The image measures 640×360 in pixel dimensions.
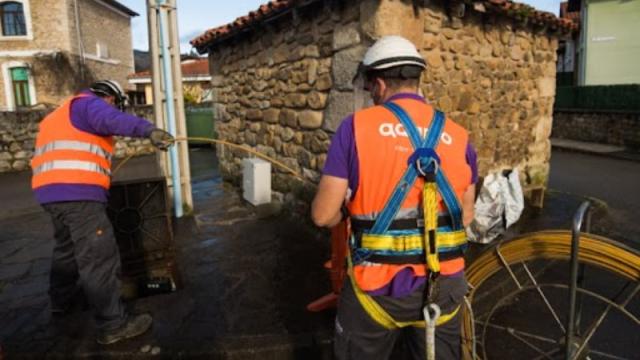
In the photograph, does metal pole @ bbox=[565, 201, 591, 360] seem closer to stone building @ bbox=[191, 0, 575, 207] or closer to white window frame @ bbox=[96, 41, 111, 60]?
stone building @ bbox=[191, 0, 575, 207]

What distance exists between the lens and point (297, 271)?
4.23 m

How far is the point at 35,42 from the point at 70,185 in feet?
82.3

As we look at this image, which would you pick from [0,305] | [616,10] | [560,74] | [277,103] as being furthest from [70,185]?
[560,74]

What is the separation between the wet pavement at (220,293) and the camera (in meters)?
2.99

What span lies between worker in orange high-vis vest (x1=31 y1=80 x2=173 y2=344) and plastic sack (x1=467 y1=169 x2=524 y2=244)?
353 centimetres

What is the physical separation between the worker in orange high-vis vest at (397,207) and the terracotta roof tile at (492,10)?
3.51m

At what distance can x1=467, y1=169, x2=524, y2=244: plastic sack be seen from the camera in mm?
4941

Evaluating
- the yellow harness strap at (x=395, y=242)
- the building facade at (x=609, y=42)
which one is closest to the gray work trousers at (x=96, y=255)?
the yellow harness strap at (x=395, y=242)

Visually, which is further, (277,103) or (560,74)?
(560,74)

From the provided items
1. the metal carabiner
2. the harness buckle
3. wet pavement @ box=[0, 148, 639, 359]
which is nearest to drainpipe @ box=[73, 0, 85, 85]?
wet pavement @ box=[0, 148, 639, 359]

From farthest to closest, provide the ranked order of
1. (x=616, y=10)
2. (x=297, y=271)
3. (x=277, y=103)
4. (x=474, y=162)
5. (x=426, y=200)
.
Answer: (x=616, y=10) < (x=277, y=103) < (x=297, y=271) < (x=474, y=162) < (x=426, y=200)

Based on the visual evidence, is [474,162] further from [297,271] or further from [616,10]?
[616,10]

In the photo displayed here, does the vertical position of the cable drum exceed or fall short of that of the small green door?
it falls short

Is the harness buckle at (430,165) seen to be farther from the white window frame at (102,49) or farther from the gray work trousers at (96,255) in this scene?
the white window frame at (102,49)
